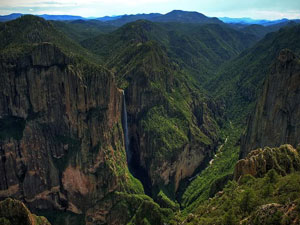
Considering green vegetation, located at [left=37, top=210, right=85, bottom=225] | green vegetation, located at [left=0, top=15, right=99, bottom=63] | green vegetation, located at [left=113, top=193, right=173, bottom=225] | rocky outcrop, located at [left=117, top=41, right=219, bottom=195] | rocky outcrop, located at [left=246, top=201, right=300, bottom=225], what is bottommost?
green vegetation, located at [left=37, top=210, right=85, bottom=225]

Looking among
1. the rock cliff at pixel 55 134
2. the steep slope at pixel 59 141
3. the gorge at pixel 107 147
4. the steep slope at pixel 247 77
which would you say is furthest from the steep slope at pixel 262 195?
the steep slope at pixel 247 77

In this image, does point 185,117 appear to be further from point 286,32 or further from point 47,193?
point 286,32

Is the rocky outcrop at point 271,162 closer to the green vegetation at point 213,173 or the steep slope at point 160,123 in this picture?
the green vegetation at point 213,173

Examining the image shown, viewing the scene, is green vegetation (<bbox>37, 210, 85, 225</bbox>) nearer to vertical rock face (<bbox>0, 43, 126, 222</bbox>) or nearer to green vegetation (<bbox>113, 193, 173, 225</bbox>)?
vertical rock face (<bbox>0, 43, 126, 222</bbox>)

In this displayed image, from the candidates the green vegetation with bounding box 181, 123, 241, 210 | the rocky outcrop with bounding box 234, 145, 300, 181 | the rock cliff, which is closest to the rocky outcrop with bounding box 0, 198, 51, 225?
the rock cliff

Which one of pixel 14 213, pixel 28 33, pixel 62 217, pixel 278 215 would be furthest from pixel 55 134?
pixel 278 215

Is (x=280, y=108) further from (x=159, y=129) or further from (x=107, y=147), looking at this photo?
(x=107, y=147)
